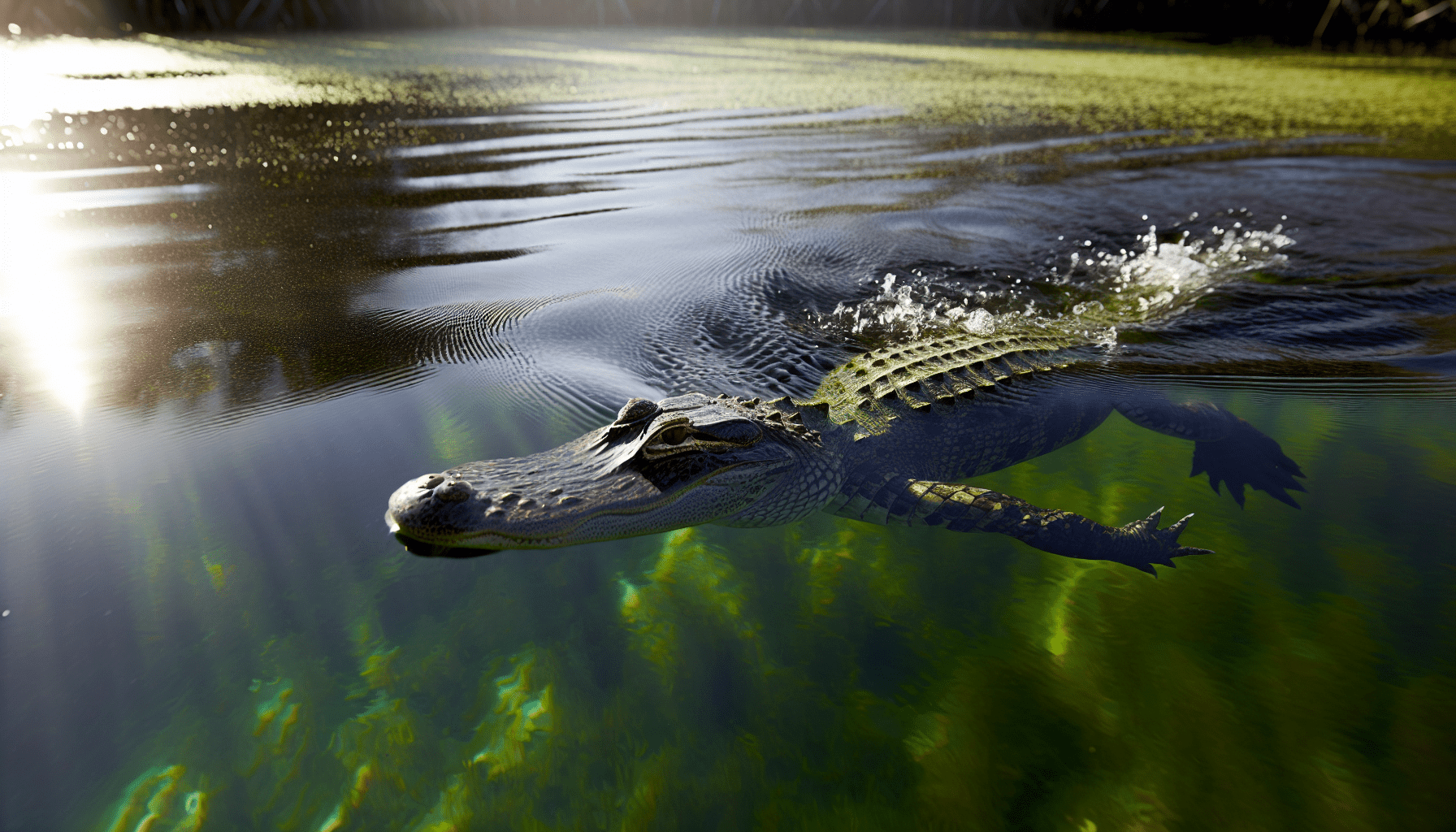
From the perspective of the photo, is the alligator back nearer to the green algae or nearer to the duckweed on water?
the green algae

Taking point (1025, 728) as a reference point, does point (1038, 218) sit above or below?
above

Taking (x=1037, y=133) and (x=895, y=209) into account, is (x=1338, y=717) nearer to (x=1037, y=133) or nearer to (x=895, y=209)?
(x=895, y=209)

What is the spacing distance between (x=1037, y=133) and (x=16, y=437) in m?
8.90

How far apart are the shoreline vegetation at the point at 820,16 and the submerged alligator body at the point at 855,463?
65.9 feet

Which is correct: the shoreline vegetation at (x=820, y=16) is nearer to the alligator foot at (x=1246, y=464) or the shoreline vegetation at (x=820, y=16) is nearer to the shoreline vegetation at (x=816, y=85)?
the shoreline vegetation at (x=816, y=85)

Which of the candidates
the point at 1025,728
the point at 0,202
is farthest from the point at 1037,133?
the point at 0,202

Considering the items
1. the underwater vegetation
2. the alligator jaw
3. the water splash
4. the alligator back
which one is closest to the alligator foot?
the underwater vegetation

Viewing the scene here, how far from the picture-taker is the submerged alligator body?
6.79ft

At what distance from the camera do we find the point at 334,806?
56.8 inches

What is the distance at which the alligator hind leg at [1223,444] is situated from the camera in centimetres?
255

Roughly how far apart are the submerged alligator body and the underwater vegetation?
11cm

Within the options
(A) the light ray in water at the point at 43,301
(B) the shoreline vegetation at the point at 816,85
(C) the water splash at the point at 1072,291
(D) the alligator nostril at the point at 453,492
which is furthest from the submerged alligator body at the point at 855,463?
(B) the shoreline vegetation at the point at 816,85

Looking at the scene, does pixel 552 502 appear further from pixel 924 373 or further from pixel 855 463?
pixel 924 373

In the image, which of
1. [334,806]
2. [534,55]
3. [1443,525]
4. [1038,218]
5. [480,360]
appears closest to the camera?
[334,806]
